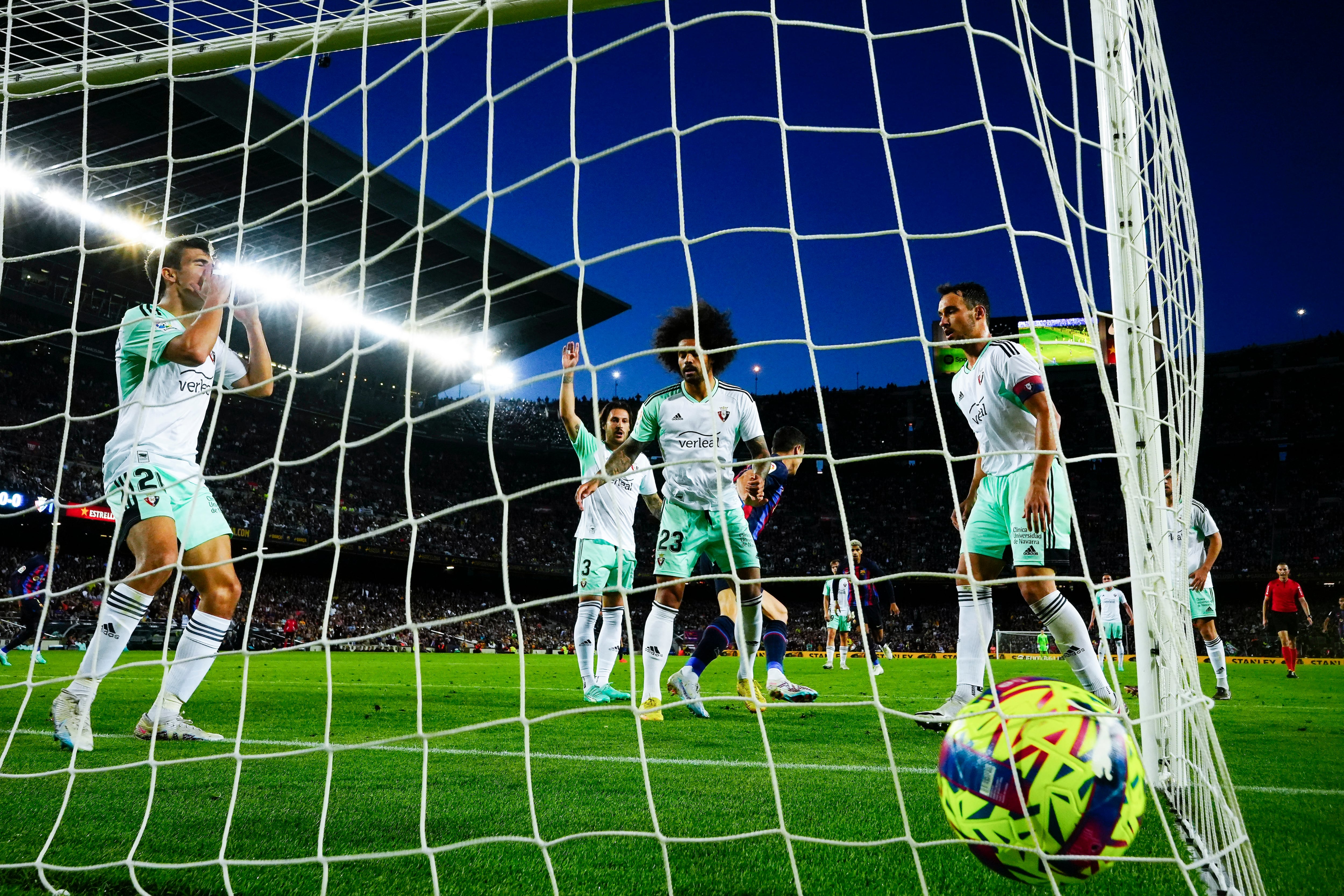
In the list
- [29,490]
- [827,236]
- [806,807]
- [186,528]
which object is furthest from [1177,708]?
[29,490]

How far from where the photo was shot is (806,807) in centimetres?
272

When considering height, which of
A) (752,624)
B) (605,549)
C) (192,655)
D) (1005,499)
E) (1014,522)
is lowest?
(752,624)

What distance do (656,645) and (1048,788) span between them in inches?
132

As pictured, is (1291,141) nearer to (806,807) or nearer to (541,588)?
(541,588)

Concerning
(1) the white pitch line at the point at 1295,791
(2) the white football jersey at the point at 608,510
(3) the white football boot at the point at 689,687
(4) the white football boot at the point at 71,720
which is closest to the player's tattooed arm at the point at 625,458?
(2) the white football jersey at the point at 608,510

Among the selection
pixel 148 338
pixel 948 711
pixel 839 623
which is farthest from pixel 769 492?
pixel 839 623

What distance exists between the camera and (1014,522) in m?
4.01

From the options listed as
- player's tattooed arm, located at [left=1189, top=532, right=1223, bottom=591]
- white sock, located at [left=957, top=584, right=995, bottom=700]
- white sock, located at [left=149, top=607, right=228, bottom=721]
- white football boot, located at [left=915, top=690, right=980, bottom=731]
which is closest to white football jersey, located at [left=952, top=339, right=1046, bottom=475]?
white sock, located at [left=957, top=584, right=995, bottom=700]

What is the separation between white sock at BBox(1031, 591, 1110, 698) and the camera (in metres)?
3.65

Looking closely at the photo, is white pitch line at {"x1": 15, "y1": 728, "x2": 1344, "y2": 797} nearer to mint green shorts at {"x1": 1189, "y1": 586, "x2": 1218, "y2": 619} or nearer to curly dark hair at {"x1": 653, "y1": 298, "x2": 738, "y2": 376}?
curly dark hair at {"x1": 653, "y1": 298, "x2": 738, "y2": 376}

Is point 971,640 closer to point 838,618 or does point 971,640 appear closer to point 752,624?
point 752,624

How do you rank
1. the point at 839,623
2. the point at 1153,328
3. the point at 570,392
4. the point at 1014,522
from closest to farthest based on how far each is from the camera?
the point at 1153,328, the point at 1014,522, the point at 570,392, the point at 839,623

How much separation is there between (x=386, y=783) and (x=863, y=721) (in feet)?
9.78

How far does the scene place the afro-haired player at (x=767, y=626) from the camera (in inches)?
213
